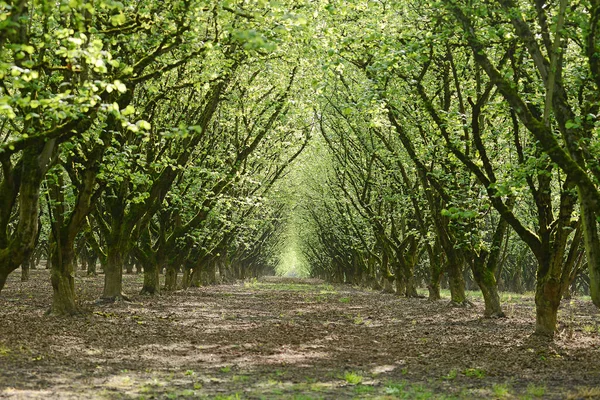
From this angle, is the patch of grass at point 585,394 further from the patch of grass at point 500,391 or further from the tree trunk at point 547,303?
the tree trunk at point 547,303

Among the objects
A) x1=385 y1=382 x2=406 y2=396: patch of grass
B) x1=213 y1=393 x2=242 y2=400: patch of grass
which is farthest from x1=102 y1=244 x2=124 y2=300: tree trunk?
x1=385 y1=382 x2=406 y2=396: patch of grass

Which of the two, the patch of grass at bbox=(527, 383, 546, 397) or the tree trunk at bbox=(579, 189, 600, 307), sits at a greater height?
the tree trunk at bbox=(579, 189, 600, 307)

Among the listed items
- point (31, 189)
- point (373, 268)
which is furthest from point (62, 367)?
point (373, 268)

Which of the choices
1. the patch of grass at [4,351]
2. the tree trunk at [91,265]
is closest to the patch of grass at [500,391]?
the patch of grass at [4,351]

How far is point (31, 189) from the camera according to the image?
516 inches

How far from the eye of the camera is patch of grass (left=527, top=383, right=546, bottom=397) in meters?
10.2

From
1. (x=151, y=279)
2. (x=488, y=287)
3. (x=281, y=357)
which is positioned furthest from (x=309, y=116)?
(x=281, y=357)

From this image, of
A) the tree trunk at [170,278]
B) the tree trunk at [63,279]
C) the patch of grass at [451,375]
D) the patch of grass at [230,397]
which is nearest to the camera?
the patch of grass at [230,397]

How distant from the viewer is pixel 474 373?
492 inches

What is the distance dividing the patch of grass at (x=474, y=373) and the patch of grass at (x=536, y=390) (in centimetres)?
137

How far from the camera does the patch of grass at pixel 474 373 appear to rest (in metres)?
12.3

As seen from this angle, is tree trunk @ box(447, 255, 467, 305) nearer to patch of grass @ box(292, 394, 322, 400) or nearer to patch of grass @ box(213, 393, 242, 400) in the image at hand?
patch of grass @ box(292, 394, 322, 400)

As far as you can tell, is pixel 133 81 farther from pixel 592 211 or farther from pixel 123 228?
pixel 123 228

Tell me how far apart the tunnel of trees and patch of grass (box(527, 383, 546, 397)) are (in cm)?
199
